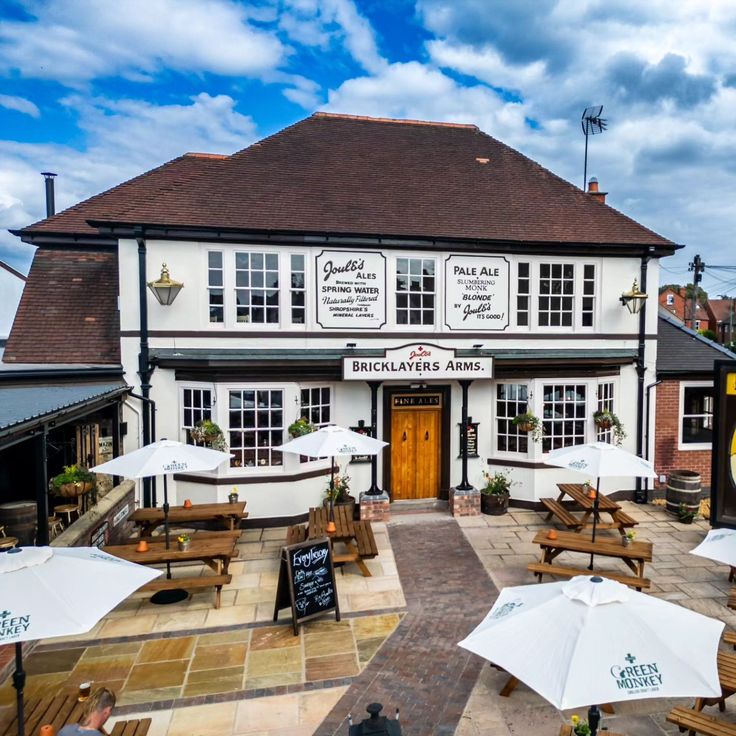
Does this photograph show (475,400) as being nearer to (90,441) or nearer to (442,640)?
(442,640)

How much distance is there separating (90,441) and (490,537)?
847cm

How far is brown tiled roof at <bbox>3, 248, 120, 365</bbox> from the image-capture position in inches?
460

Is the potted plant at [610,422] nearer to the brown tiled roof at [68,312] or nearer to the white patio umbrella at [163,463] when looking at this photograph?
the white patio umbrella at [163,463]

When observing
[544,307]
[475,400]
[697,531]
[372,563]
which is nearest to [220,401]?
[372,563]

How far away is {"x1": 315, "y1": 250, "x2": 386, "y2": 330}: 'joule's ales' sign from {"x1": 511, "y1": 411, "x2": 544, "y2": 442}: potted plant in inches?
151

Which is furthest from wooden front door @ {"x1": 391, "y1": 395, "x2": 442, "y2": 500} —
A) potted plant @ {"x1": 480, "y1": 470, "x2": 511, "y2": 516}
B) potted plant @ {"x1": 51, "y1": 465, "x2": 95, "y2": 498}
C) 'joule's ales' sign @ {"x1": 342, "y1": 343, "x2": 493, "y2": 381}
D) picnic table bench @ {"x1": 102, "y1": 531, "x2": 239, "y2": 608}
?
potted plant @ {"x1": 51, "y1": 465, "x2": 95, "y2": 498}

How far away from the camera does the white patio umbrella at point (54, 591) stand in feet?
12.8

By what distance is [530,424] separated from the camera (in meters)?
12.1

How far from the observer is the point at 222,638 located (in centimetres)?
712

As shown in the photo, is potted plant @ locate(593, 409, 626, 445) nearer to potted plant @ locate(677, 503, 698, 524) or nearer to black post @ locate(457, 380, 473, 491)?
potted plant @ locate(677, 503, 698, 524)

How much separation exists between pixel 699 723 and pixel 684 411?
405 inches

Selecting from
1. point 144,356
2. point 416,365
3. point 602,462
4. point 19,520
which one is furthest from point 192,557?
point 602,462

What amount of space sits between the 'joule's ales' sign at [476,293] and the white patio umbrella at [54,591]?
9064 millimetres

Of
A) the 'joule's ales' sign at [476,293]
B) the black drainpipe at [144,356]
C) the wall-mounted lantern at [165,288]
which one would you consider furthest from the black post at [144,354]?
the 'joule's ales' sign at [476,293]
